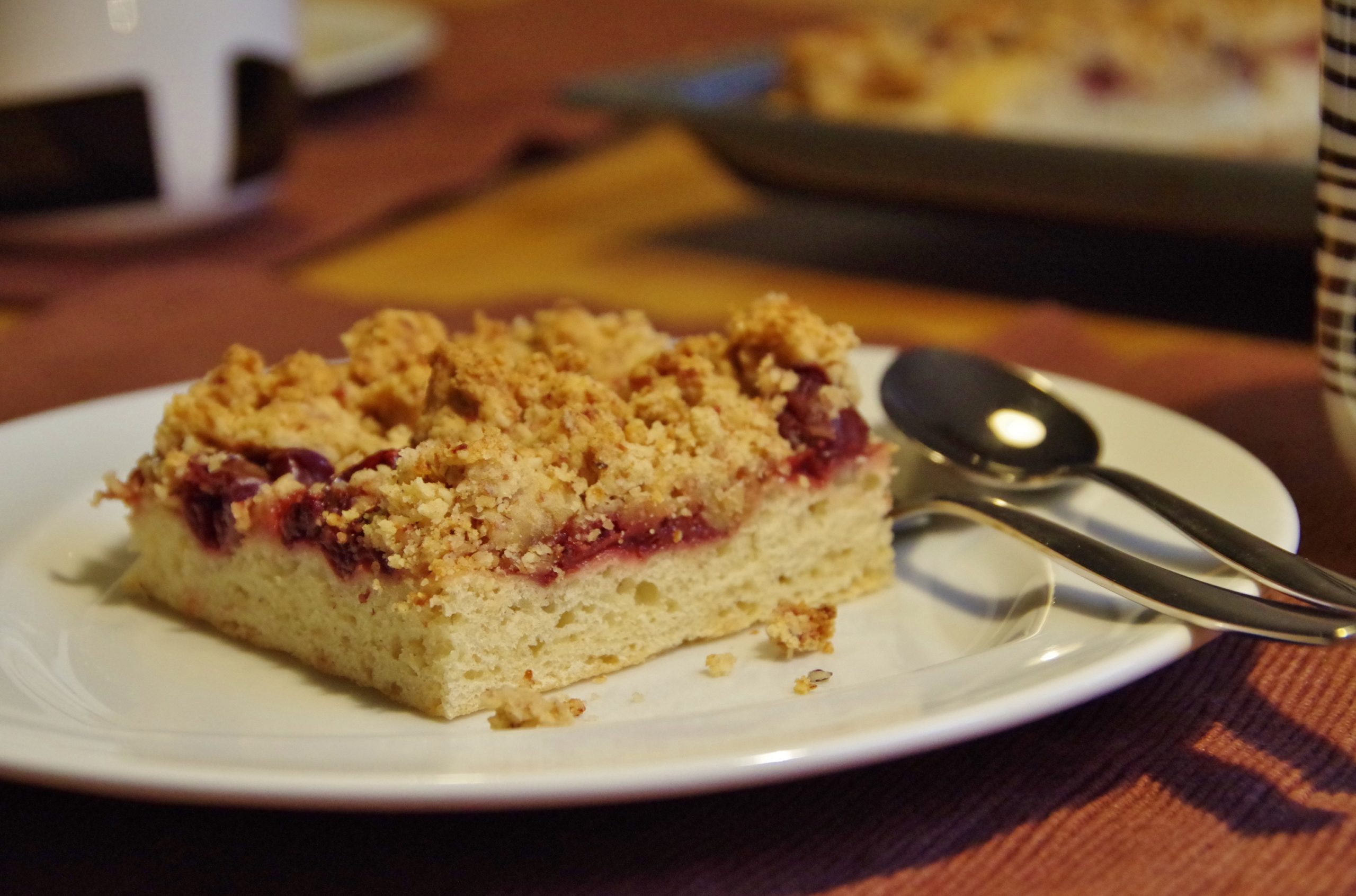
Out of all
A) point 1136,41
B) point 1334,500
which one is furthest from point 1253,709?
point 1136,41

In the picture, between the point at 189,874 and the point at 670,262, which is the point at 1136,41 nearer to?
the point at 670,262

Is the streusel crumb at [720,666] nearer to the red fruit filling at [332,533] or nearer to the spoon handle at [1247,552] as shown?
the red fruit filling at [332,533]

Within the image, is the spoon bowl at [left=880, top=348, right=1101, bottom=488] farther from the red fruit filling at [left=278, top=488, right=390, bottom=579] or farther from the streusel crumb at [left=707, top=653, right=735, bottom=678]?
the red fruit filling at [left=278, top=488, right=390, bottom=579]

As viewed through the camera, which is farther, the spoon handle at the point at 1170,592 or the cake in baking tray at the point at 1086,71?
the cake in baking tray at the point at 1086,71

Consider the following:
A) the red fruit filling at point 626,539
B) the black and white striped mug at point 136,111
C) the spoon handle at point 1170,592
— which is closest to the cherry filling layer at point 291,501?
the red fruit filling at point 626,539

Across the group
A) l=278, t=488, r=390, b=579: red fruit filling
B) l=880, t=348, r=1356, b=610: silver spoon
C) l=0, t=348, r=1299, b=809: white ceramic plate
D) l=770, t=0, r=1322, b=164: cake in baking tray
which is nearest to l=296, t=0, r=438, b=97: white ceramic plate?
l=770, t=0, r=1322, b=164: cake in baking tray

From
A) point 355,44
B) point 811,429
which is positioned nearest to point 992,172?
point 811,429
